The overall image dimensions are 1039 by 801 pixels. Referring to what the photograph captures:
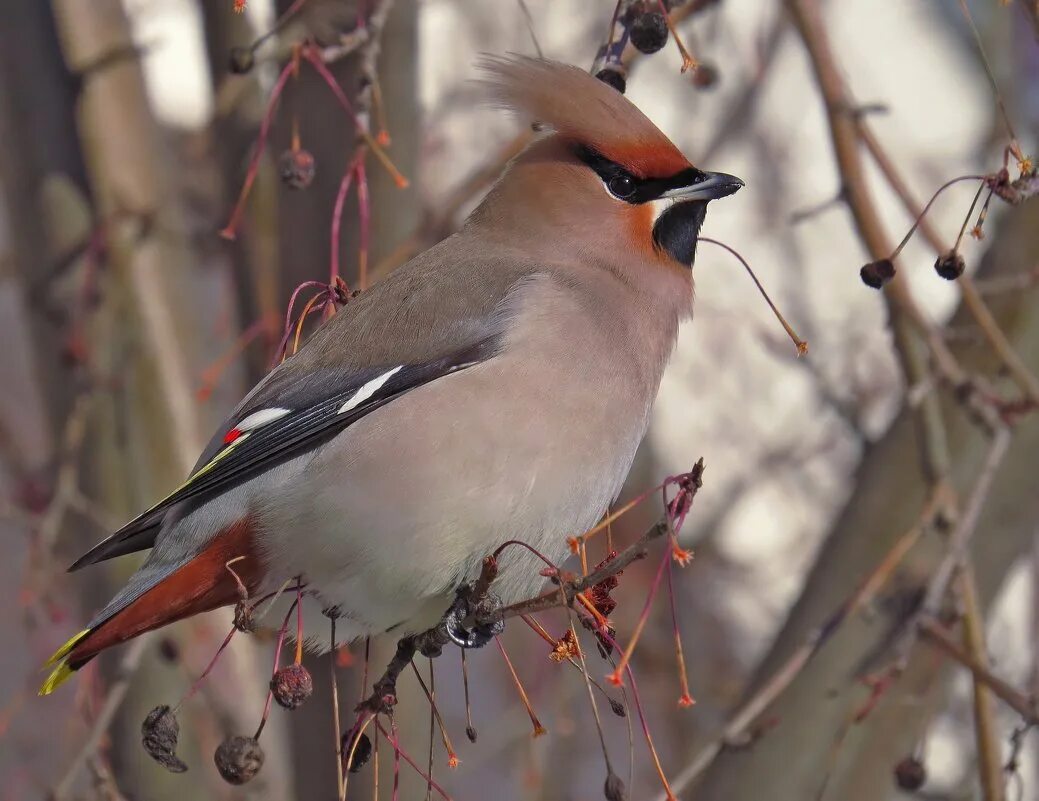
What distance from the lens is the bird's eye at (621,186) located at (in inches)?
108

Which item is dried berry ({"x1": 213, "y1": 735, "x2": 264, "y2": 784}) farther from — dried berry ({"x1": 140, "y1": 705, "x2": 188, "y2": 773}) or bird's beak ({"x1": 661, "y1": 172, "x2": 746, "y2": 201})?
bird's beak ({"x1": 661, "y1": 172, "x2": 746, "y2": 201})

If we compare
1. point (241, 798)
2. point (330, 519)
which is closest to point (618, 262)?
point (330, 519)

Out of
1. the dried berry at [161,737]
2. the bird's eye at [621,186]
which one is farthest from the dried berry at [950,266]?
the dried berry at [161,737]

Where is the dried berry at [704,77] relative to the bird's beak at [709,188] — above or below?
above

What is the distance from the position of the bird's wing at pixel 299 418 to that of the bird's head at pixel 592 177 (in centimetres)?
42

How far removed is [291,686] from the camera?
2.04 m

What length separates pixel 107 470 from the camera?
3510 mm

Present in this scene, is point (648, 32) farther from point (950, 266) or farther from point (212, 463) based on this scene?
point (212, 463)

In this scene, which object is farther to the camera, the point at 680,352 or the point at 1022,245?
the point at 680,352

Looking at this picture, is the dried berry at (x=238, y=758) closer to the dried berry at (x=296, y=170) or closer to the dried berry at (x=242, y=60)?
the dried berry at (x=296, y=170)

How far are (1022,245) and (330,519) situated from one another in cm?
215

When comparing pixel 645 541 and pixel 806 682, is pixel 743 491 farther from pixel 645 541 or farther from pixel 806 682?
pixel 645 541

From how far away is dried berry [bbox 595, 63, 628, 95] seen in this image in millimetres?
2439

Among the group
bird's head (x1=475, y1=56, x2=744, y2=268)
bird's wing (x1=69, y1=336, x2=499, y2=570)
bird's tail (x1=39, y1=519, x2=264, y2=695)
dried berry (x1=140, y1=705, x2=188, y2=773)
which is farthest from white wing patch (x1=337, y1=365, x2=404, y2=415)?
dried berry (x1=140, y1=705, x2=188, y2=773)
